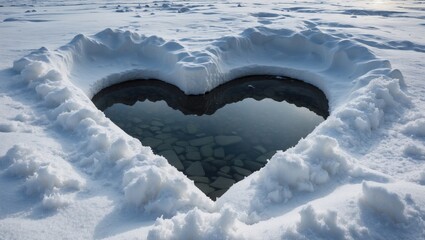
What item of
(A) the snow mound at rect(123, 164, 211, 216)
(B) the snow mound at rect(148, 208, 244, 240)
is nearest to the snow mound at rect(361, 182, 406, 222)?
(B) the snow mound at rect(148, 208, 244, 240)

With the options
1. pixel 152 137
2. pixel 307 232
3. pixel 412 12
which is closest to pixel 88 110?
pixel 152 137

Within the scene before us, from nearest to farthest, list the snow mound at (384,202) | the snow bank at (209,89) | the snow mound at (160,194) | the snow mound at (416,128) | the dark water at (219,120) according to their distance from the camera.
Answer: the snow mound at (384,202) → the snow mound at (160,194) → the snow bank at (209,89) → the snow mound at (416,128) → the dark water at (219,120)

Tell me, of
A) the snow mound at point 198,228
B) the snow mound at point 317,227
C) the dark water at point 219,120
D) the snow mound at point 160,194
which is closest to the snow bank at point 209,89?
the snow mound at point 160,194

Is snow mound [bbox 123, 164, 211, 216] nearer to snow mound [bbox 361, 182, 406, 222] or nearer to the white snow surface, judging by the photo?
the white snow surface

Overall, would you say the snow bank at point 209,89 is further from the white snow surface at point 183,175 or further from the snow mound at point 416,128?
the snow mound at point 416,128

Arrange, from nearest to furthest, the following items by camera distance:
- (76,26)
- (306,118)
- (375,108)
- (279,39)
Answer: (375,108), (306,118), (279,39), (76,26)

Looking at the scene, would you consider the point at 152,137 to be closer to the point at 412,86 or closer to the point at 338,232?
the point at 338,232
